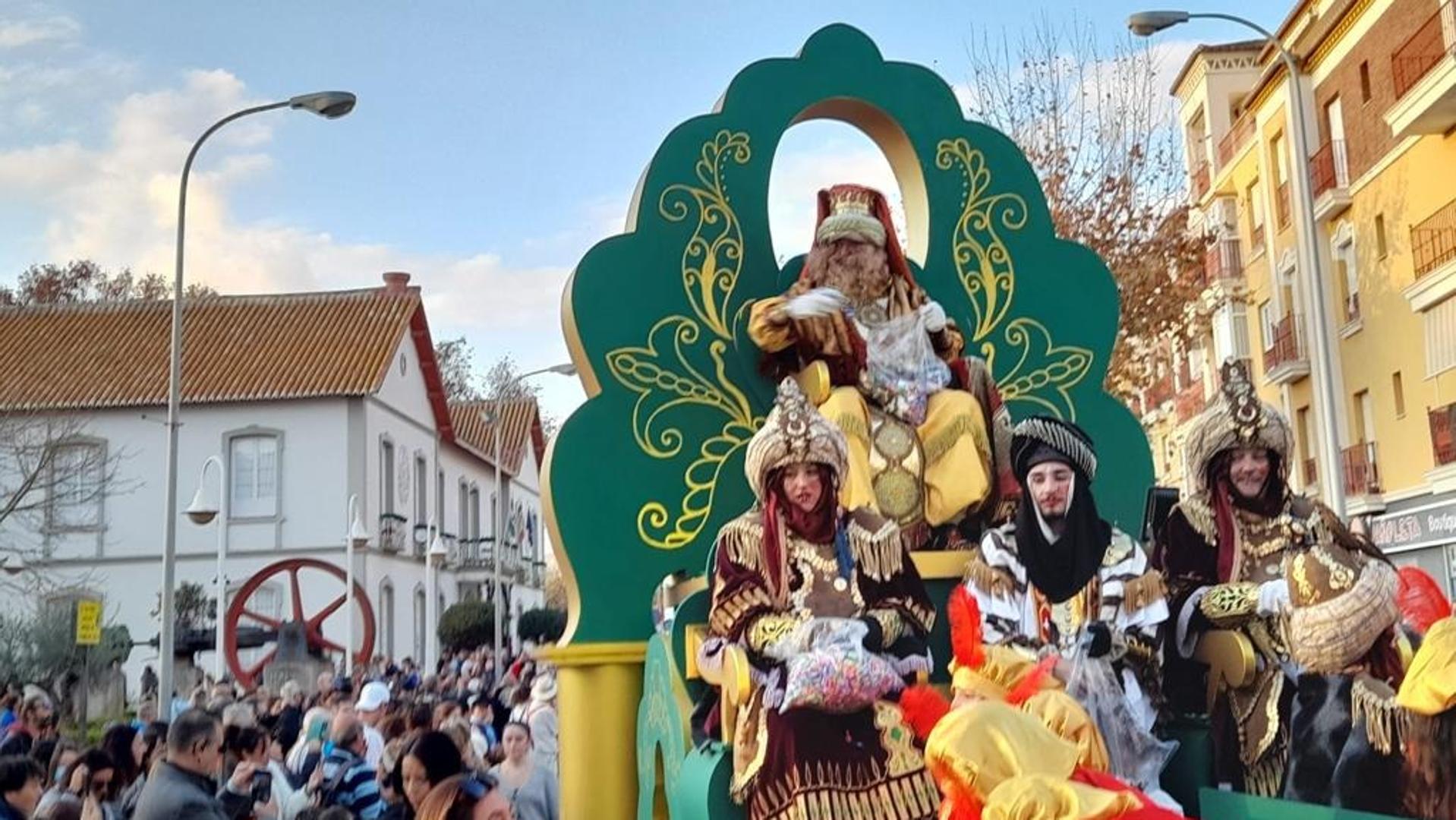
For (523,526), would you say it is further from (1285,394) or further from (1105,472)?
(1105,472)

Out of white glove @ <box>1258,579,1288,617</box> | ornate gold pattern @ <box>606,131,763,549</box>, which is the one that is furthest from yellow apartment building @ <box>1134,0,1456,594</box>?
white glove @ <box>1258,579,1288,617</box>

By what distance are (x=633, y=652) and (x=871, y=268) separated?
2034 mm

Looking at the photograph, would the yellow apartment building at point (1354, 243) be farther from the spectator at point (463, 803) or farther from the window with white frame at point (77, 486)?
the window with white frame at point (77, 486)

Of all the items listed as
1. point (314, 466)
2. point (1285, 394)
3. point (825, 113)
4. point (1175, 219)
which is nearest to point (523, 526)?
point (314, 466)

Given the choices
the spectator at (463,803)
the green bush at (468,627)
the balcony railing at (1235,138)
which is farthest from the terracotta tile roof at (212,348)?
the spectator at (463,803)

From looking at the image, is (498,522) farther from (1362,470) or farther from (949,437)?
(949,437)

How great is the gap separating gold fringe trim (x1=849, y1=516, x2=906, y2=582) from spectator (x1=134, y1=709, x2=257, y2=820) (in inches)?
97.0

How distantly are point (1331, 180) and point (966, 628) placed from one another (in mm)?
24834

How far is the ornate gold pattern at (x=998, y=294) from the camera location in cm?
776

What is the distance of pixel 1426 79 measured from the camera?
22.4m

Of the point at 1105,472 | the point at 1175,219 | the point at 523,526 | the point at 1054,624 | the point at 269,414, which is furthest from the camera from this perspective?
the point at 523,526

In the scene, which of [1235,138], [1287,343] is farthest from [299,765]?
[1235,138]

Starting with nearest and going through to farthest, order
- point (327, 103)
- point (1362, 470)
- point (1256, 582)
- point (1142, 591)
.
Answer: point (1142, 591) < point (1256, 582) < point (327, 103) < point (1362, 470)

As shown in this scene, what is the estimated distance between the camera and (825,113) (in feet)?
25.7
